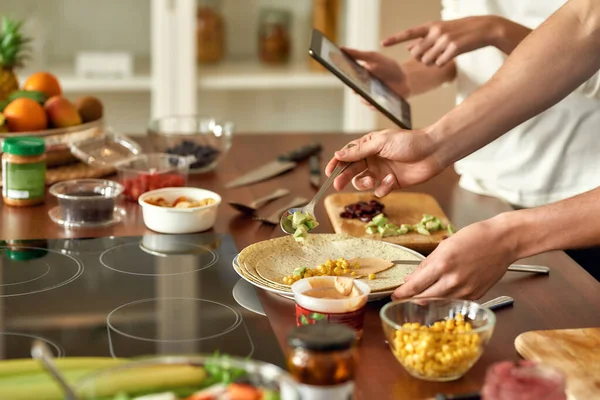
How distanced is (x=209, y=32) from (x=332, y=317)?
8.68 feet

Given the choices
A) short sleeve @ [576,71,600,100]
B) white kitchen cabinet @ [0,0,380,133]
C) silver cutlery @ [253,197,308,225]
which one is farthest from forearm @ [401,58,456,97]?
white kitchen cabinet @ [0,0,380,133]

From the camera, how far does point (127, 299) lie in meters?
1.38

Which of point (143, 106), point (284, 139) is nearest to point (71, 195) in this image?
point (284, 139)

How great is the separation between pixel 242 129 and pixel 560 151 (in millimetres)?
2148

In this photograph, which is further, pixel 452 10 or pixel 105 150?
pixel 452 10

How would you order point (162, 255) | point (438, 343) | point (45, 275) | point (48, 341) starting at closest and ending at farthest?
point (438, 343) < point (48, 341) < point (45, 275) < point (162, 255)

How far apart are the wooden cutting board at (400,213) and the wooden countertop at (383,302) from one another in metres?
0.04

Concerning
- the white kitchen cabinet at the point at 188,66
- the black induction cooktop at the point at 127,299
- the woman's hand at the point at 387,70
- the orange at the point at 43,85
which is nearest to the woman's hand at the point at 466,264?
the black induction cooktop at the point at 127,299

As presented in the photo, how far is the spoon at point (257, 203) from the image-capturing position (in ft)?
6.03

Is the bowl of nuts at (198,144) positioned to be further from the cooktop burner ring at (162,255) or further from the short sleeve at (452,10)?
the short sleeve at (452,10)

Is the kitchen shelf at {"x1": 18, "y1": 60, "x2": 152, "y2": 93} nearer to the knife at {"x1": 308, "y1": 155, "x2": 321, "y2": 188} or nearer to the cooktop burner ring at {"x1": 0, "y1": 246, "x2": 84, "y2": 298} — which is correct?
the knife at {"x1": 308, "y1": 155, "x2": 321, "y2": 188}

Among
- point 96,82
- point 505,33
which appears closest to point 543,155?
point 505,33

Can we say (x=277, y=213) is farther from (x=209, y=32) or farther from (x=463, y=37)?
(x=209, y=32)

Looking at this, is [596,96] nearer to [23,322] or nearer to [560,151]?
[560,151]
